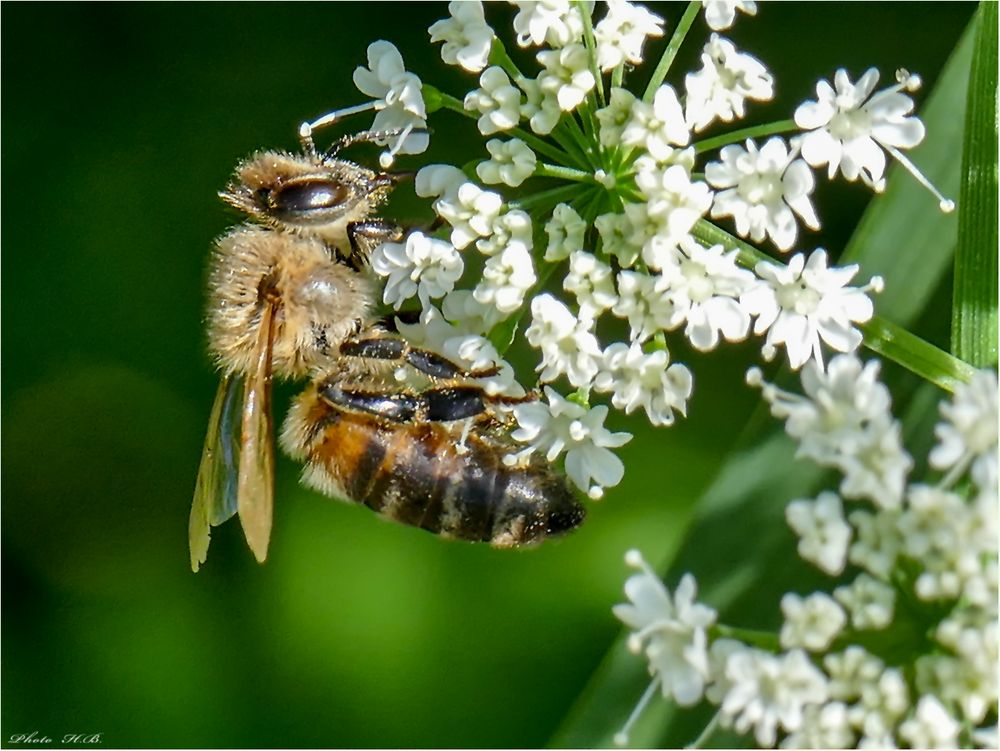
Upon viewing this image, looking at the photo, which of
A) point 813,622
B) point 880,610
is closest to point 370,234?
point 813,622

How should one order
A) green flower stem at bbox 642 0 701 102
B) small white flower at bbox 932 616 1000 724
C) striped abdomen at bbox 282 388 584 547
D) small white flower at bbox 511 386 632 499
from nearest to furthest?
small white flower at bbox 932 616 1000 724 < green flower stem at bbox 642 0 701 102 < small white flower at bbox 511 386 632 499 < striped abdomen at bbox 282 388 584 547

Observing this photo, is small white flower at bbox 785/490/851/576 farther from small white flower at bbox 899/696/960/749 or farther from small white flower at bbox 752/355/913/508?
small white flower at bbox 899/696/960/749

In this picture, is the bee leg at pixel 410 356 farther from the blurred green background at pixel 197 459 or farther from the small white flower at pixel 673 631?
the blurred green background at pixel 197 459

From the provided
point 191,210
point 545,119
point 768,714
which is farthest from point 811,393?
point 191,210

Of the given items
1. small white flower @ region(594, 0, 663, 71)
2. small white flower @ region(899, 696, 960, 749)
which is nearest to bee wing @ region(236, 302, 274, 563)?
small white flower @ region(594, 0, 663, 71)

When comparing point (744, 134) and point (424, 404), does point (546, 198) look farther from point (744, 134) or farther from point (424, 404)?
point (424, 404)

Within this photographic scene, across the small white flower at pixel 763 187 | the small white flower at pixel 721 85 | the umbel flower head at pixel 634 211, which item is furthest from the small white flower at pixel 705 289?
the small white flower at pixel 721 85

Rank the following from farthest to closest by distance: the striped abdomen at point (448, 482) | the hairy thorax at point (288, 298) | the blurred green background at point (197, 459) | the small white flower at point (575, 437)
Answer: the blurred green background at point (197, 459) < the hairy thorax at point (288, 298) < the striped abdomen at point (448, 482) < the small white flower at point (575, 437)
